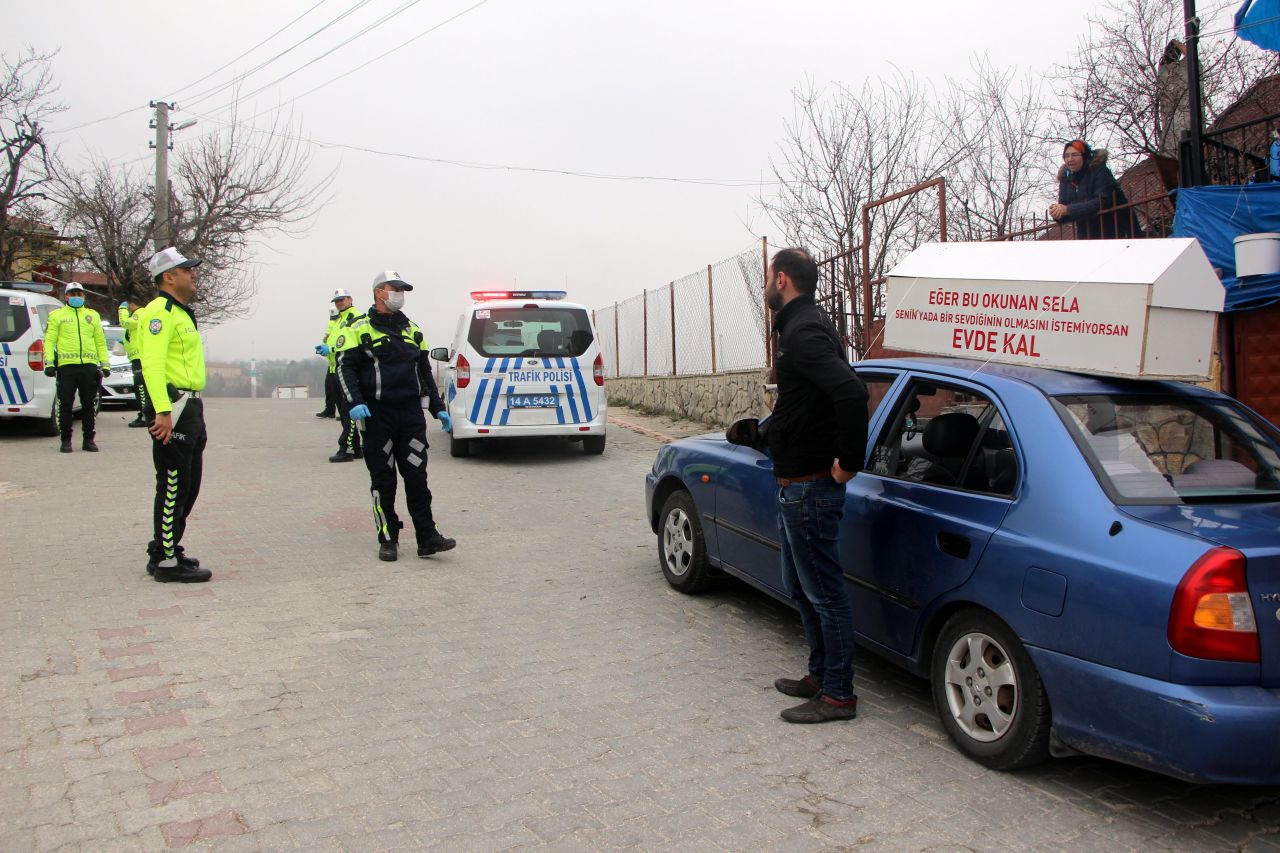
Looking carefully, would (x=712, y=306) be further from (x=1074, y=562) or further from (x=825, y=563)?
(x=1074, y=562)

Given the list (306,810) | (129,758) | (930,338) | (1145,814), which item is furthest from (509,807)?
(930,338)

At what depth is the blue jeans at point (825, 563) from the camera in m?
3.82

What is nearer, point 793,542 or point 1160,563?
point 1160,563

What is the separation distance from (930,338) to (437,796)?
286 cm

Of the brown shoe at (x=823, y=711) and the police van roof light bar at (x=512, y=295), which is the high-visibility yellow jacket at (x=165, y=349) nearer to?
the brown shoe at (x=823, y=711)

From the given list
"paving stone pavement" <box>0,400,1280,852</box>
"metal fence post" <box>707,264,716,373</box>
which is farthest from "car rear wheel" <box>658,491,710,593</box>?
"metal fence post" <box>707,264,716,373</box>

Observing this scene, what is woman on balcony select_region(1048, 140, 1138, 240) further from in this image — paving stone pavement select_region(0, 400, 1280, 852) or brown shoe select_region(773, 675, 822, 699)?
brown shoe select_region(773, 675, 822, 699)

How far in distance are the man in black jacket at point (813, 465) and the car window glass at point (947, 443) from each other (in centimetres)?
32

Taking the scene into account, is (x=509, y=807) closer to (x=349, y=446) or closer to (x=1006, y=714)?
(x=1006, y=714)

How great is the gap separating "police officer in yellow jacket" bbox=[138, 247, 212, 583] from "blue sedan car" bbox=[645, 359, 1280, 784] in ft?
13.3

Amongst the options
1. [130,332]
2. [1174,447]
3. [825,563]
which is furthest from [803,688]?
[130,332]

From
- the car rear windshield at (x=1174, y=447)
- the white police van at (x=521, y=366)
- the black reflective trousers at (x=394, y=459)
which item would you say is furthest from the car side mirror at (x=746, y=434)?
the white police van at (x=521, y=366)

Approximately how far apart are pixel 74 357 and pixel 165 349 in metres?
7.11

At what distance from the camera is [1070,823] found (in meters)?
3.06
